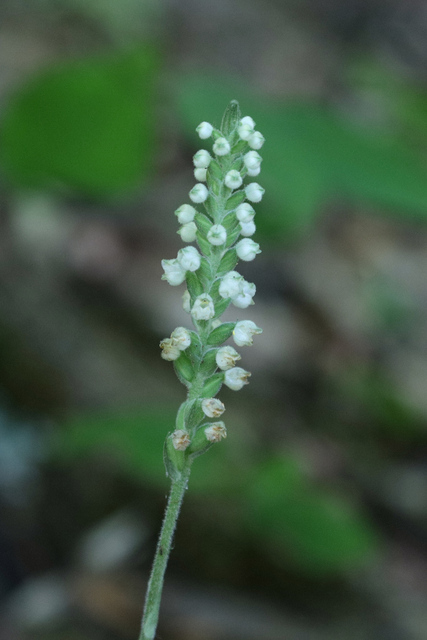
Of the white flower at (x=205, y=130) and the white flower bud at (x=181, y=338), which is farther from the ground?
the white flower at (x=205, y=130)

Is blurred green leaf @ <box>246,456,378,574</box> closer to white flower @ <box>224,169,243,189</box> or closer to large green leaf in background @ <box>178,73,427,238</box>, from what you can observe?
large green leaf in background @ <box>178,73,427,238</box>

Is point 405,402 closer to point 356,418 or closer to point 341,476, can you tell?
point 356,418

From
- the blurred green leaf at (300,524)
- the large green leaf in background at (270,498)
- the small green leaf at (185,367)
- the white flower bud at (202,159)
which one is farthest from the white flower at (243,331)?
the blurred green leaf at (300,524)

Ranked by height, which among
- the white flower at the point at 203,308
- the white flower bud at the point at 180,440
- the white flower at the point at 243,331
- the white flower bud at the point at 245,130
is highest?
the white flower bud at the point at 245,130

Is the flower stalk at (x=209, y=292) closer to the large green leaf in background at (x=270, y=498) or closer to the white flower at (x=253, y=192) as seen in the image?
the white flower at (x=253, y=192)

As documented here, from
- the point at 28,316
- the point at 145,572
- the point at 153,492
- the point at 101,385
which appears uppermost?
the point at 28,316

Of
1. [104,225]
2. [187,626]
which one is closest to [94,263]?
[104,225]

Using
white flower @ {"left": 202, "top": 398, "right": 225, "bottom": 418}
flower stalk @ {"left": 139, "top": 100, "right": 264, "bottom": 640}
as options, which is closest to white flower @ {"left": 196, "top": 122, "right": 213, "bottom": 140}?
flower stalk @ {"left": 139, "top": 100, "right": 264, "bottom": 640}
